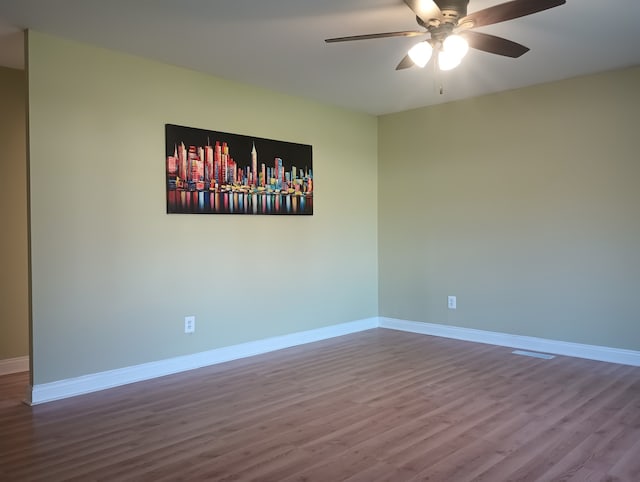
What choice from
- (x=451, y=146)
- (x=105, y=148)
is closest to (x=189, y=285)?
(x=105, y=148)

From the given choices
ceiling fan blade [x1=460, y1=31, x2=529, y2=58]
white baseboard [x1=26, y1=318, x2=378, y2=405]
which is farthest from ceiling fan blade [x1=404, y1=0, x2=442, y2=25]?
white baseboard [x1=26, y1=318, x2=378, y2=405]

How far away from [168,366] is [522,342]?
304 cm

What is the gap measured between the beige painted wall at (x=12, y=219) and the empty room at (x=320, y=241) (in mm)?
16

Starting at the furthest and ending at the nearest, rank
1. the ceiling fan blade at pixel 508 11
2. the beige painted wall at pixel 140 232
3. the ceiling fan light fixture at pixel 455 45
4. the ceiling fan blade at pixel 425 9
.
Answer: the beige painted wall at pixel 140 232
the ceiling fan light fixture at pixel 455 45
the ceiling fan blade at pixel 425 9
the ceiling fan blade at pixel 508 11

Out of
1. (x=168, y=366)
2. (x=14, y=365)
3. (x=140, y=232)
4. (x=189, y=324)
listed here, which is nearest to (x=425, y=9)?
(x=140, y=232)

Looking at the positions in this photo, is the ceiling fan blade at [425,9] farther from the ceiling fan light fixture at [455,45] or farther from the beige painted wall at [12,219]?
the beige painted wall at [12,219]

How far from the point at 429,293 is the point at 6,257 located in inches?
150

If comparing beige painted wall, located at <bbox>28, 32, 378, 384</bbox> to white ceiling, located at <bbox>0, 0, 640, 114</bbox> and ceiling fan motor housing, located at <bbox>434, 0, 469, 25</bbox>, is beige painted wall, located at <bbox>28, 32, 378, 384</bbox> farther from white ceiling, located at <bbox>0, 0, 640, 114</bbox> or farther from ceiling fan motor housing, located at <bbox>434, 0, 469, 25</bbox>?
ceiling fan motor housing, located at <bbox>434, 0, 469, 25</bbox>

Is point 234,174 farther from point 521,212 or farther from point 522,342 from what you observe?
point 522,342

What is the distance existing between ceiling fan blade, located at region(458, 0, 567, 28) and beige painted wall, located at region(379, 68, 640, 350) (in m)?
2.11

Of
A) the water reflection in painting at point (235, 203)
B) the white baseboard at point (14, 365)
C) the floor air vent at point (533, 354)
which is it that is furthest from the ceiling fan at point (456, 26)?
the white baseboard at point (14, 365)

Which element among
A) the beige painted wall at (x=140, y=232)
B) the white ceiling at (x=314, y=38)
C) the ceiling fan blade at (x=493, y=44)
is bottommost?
the beige painted wall at (x=140, y=232)

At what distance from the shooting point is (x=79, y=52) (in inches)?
133

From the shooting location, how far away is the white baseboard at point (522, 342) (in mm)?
4016
